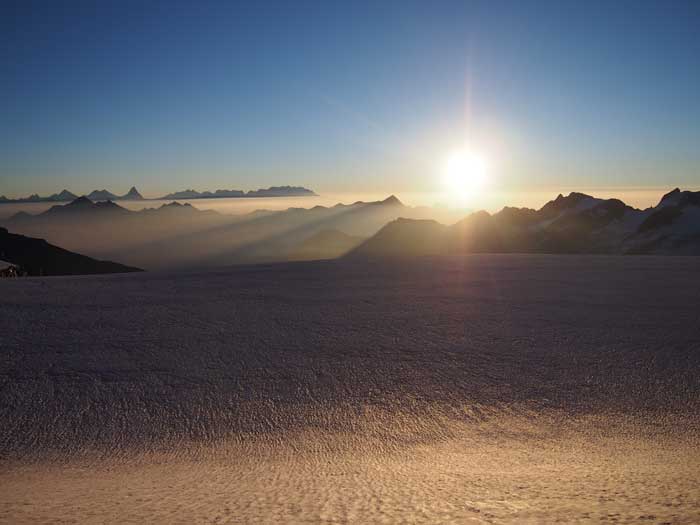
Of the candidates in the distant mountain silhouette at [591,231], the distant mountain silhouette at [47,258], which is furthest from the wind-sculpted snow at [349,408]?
the distant mountain silhouette at [591,231]

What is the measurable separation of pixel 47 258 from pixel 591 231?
169m

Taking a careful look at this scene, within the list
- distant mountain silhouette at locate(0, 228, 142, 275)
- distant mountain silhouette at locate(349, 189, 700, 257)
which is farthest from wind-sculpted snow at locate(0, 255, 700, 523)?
distant mountain silhouette at locate(349, 189, 700, 257)

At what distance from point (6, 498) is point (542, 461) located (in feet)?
13.1

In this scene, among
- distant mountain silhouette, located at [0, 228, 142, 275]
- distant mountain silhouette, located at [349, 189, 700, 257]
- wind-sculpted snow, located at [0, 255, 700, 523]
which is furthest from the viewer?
distant mountain silhouette, located at [349, 189, 700, 257]

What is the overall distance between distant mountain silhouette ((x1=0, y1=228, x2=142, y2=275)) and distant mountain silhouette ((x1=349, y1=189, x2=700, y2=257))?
95000 mm

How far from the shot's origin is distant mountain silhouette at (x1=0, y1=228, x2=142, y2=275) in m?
99.6

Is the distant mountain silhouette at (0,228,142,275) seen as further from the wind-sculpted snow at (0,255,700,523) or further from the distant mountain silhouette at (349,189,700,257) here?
the wind-sculpted snow at (0,255,700,523)

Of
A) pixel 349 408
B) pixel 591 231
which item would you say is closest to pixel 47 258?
pixel 349 408

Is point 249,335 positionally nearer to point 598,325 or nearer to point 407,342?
point 407,342

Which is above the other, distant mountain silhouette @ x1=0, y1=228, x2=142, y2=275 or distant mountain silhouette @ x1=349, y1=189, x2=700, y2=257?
distant mountain silhouette @ x1=349, y1=189, x2=700, y2=257

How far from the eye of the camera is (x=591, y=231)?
589 feet

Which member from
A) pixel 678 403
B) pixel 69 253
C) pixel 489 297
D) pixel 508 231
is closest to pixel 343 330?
pixel 489 297

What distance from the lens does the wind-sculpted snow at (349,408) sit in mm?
3207

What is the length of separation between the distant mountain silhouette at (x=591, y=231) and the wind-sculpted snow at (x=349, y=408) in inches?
6048
